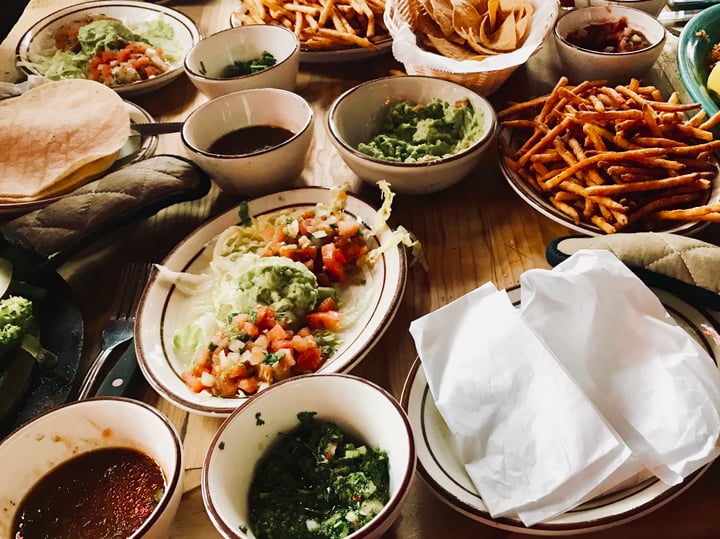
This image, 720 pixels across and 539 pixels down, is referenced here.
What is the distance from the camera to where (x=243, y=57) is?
247cm

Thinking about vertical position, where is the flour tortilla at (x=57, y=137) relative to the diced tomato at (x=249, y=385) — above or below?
above

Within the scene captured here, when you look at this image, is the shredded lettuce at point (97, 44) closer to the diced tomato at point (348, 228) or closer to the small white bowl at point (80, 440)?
the diced tomato at point (348, 228)

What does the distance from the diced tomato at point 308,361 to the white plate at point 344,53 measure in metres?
1.48

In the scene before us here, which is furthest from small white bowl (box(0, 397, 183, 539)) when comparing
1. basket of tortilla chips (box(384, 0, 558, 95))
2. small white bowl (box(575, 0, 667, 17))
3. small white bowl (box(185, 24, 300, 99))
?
small white bowl (box(575, 0, 667, 17))

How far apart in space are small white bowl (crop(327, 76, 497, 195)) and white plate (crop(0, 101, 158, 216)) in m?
0.66

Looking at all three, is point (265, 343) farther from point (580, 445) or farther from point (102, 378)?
point (580, 445)

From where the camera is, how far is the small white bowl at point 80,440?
3.71ft

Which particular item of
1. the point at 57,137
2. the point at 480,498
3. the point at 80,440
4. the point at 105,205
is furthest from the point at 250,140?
the point at 480,498

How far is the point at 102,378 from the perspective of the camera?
148 centimetres

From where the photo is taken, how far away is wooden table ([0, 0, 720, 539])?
1154 millimetres

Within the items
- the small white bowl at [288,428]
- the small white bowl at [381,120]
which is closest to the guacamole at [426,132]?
the small white bowl at [381,120]

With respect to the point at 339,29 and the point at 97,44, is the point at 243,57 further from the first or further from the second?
the point at 97,44

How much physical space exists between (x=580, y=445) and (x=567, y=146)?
1025mm

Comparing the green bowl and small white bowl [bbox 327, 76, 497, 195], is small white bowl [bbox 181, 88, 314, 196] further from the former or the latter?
the green bowl
